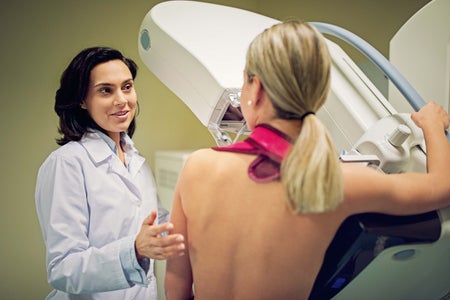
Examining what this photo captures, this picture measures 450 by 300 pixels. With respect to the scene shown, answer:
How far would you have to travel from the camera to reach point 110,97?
1.38 metres

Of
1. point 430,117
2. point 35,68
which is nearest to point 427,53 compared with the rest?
point 430,117

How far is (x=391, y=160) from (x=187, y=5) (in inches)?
36.7

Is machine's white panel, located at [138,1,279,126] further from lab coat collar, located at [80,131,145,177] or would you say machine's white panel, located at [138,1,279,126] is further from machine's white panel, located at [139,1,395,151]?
lab coat collar, located at [80,131,145,177]

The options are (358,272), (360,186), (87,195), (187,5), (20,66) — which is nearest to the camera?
(360,186)

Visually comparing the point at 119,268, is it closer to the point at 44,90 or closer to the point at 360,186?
the point at 360,186

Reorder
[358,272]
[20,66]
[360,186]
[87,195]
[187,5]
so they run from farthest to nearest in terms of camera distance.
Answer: [20,66]
[187,5]
[87,195]
[358,272]
[360,186]

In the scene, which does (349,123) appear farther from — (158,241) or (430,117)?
(158,241)

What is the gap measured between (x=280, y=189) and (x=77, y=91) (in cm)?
77

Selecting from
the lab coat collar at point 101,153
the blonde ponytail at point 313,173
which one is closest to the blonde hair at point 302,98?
the blonde ponytail at point 313,173

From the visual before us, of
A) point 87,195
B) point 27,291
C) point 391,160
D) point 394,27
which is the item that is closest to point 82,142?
point 87,195

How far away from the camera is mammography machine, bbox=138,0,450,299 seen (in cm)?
98

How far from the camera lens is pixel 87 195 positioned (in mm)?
1313

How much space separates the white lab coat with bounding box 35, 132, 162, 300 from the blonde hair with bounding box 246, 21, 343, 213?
547 mm

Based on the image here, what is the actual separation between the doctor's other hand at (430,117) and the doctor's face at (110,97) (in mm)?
838
